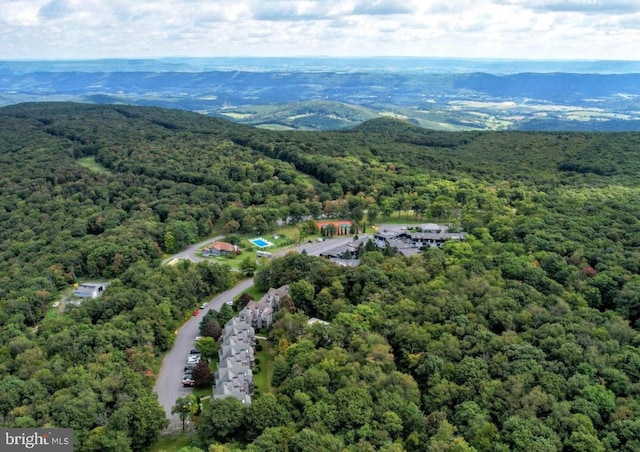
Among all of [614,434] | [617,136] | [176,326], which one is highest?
[617,136]

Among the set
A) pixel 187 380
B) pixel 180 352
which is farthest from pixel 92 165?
pixel 187 380

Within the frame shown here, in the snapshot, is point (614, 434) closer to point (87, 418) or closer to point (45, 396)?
point (87, 418)

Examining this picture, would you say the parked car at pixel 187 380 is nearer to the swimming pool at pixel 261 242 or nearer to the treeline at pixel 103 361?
the treeline at pixel 103 361

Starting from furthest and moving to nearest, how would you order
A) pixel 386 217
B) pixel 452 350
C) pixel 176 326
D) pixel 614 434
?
pixel 386 217 → pixel 176 326 → pixel 452 350 → pixel 614 434

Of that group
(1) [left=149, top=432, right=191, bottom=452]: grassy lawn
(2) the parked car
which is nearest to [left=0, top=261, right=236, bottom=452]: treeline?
(1) [left=149, top=432, right=191, bottom=452]: grassy lawn

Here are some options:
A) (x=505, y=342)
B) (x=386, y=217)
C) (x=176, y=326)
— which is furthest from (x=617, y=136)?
(x=176, y=326)

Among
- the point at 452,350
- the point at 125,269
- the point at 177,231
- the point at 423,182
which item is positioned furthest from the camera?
the point at 423,182

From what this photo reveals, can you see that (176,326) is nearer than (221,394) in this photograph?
No

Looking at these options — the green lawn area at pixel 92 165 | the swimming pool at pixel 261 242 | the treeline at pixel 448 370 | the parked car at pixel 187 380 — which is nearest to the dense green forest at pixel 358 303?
the treeline at pixel 448 370
